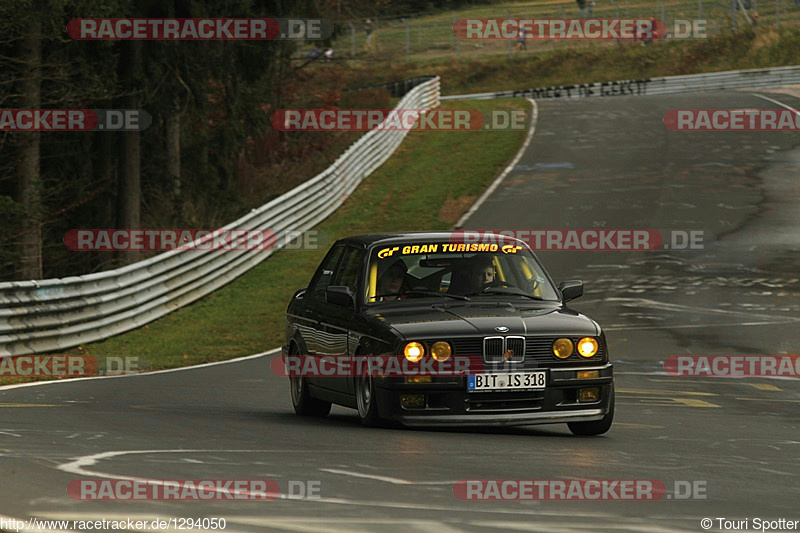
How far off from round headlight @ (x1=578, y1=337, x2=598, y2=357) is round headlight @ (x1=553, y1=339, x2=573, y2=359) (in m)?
0.10

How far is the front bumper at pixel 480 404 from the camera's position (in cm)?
961

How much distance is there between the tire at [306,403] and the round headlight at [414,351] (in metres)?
2.07

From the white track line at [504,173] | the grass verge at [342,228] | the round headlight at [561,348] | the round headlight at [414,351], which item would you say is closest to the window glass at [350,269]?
the round headlight at [414,351]

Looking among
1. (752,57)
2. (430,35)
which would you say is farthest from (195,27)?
(430,35)

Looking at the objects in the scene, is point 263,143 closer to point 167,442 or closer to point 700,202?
point 700,202

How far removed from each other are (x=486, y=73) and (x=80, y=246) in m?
44.8

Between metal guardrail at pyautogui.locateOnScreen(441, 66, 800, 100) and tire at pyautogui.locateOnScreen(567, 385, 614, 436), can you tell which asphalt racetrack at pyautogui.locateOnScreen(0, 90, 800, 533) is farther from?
metal guardrail at pyautogui.locateOnScreen(441, 66, 800, 100)

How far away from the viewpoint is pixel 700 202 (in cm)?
3259

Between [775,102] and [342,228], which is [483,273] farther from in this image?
[775,102]

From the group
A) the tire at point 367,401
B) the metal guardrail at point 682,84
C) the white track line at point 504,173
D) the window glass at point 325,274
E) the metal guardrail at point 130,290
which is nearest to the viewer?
the tire at point 367,401

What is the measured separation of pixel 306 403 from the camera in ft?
38.0

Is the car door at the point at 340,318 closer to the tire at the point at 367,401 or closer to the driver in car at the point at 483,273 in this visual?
the tire at the point at 367,401

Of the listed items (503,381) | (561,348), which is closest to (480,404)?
(503,381)

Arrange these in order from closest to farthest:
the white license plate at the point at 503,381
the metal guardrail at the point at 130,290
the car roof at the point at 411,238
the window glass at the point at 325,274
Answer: the white license plate at the point at 503,381 < the car roof at the point at 411,238 < the window glass at the point at 325,274 < the metal guardrail at the point at 130,290
